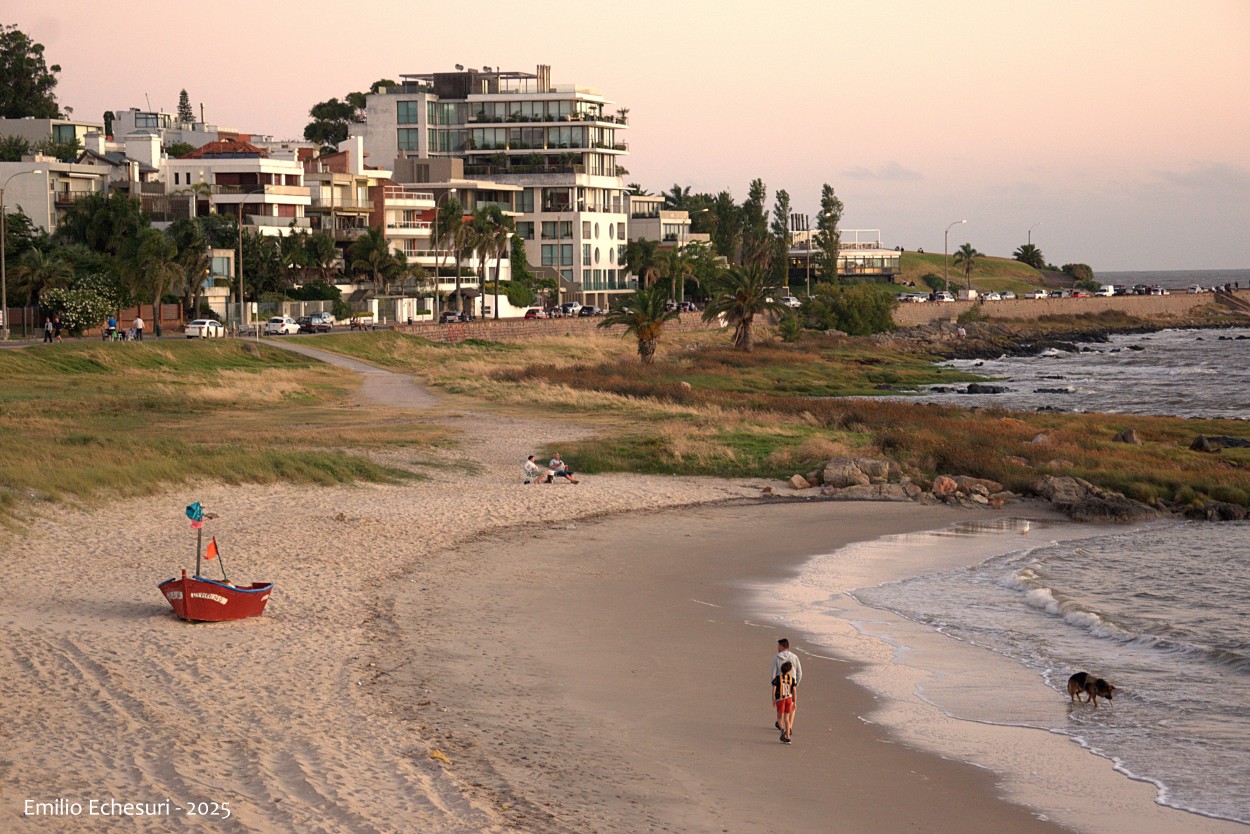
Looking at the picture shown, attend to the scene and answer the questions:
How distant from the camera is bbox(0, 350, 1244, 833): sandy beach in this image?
13195 millimetres

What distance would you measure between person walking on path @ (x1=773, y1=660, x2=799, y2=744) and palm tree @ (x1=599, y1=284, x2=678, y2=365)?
6165cm

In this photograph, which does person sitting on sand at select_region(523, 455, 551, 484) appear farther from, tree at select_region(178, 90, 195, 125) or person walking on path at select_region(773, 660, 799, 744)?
tree at select_region(178, 90, 195, 125)

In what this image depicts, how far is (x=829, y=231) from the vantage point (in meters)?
162

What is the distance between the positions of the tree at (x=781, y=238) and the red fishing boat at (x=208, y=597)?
450 feet

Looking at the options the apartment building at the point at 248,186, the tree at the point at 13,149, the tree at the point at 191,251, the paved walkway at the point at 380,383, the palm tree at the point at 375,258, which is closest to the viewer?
the paved walkway at the point at 380,383

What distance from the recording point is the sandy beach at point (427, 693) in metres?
13.2

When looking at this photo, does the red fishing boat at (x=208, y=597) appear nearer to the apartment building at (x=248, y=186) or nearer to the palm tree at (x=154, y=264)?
the palm tree at (x=154, y=264)

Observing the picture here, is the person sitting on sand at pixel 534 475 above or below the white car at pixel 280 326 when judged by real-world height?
below

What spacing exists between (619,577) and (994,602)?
7131 millimetres

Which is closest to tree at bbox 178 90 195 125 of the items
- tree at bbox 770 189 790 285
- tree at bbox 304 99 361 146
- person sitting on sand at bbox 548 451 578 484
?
tree at bbox 304 99 361 146

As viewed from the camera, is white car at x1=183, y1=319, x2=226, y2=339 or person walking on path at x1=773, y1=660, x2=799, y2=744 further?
white car at x1=183, y1=319, x2=226, y2=339

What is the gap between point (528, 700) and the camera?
17.3 m

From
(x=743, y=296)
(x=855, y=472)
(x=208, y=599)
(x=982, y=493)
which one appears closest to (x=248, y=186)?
(x=743, y=296)

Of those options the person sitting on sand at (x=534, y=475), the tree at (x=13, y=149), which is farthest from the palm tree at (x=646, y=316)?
the tree at (x=13, y=149)
